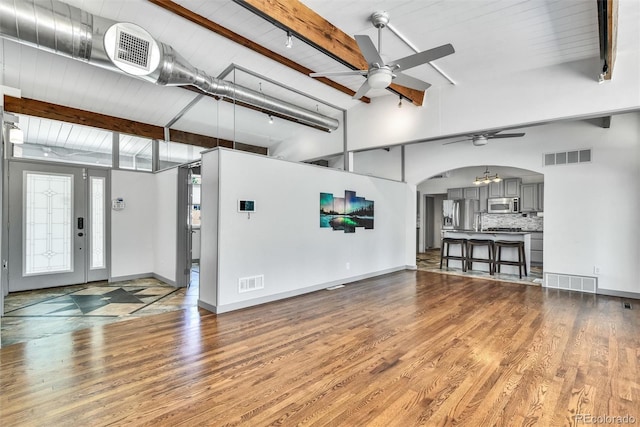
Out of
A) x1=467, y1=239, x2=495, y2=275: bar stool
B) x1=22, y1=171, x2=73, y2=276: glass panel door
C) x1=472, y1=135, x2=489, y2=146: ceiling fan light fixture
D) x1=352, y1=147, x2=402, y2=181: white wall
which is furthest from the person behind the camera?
x1=352, y1=147, x2=402, y2=181: white wall

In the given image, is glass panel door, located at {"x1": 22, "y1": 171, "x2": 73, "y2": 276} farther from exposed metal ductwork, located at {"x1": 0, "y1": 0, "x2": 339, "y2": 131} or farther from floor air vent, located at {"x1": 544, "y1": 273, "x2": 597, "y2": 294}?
floor air vent, located at {"x1": 544, "y1": 273, "x2": 597, "y2": 294}

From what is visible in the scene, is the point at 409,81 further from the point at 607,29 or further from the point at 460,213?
the point at 460,213

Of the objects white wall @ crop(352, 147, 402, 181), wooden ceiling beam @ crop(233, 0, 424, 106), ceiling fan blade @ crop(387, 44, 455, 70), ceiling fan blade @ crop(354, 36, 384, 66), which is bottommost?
white wall @ crop(352, 147, 402, 181)

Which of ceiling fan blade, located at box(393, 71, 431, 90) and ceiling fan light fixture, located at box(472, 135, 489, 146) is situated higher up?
ceiling fan blade, located at box(393, 71, 431, 90)

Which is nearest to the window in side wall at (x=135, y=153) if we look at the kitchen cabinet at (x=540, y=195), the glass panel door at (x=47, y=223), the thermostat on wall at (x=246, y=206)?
the glass panel door at (x=47, y=223)

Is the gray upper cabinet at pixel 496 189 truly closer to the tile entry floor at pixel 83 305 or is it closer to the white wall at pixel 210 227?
the white wall at pixel 210 227

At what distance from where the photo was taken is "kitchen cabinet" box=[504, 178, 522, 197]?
9.27 m

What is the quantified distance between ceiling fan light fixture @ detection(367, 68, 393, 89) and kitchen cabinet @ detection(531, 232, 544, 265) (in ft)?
24.9

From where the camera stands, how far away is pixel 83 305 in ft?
15.1

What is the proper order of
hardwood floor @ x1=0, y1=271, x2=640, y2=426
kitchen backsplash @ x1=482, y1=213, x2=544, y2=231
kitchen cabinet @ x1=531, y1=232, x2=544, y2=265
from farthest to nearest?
kitchen backsplash @ x1=482, y1=213, x2=544, y2=231 < kitchen cabinet @ x1=531, y1=232, x2=544, y2=265 < hardwood floor @ x1=0, y1=271, x2=640, y2=426

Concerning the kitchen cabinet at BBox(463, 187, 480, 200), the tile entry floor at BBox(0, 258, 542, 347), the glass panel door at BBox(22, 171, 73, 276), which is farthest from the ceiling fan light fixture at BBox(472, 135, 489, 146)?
the glass panel door at BBox(22, 171, 73, 276)

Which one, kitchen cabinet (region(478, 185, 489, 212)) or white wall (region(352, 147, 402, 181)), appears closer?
white wall (region(352, 147, 402, 181))

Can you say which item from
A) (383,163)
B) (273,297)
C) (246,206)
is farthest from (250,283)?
(383,163)

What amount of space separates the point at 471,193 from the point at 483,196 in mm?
396
